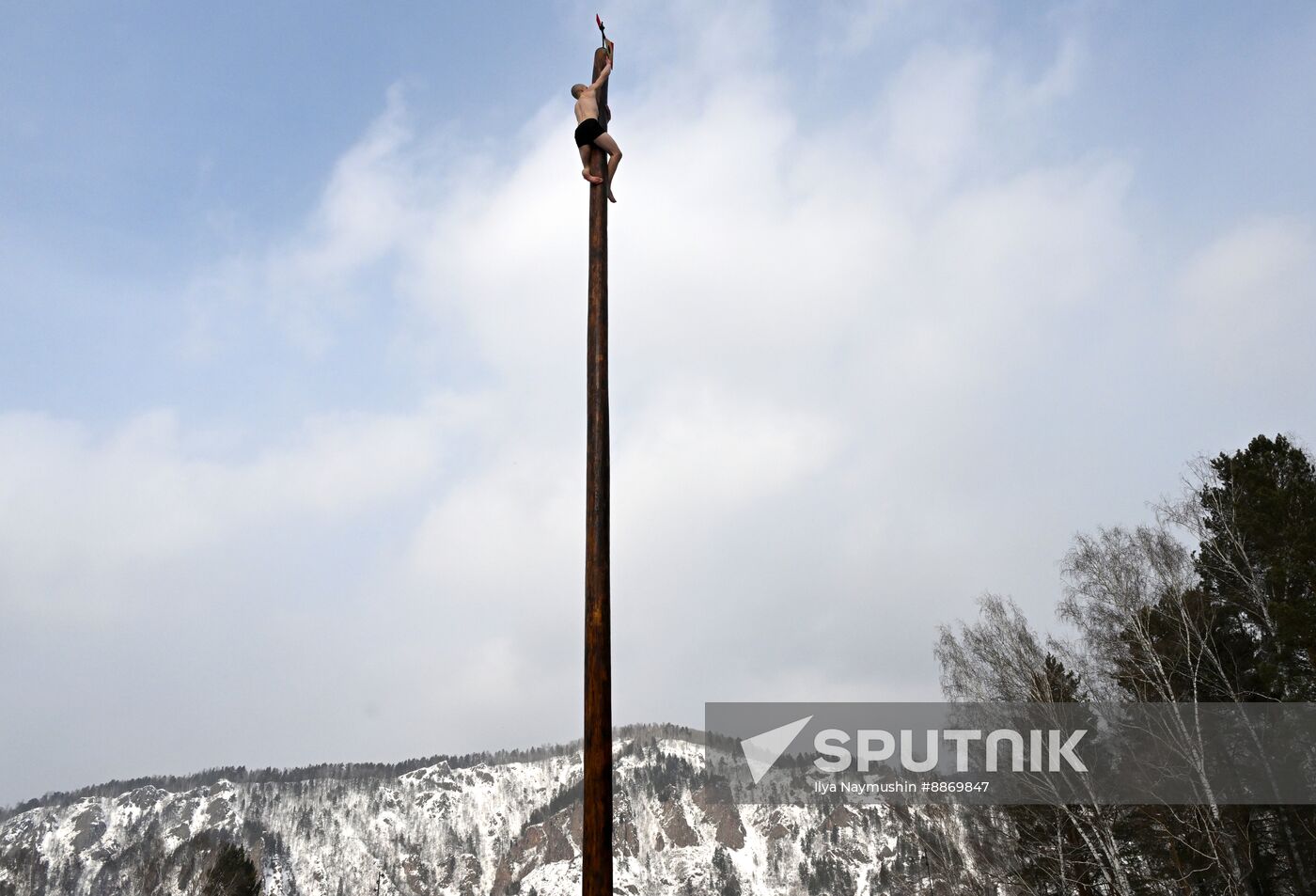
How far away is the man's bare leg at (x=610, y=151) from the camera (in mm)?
5156

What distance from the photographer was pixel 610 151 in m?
5.20

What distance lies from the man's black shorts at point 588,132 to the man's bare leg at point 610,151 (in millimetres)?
30

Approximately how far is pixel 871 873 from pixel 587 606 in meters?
190

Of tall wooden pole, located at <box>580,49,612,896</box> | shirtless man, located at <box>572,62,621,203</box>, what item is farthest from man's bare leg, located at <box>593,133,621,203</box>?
tall wooden pole, located at <box>580,49,612,896</box>

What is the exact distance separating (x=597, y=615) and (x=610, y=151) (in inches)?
114

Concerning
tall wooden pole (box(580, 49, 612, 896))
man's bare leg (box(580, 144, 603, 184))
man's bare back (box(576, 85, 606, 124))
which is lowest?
tall wooden pole (box(580, 49, 612, 896))

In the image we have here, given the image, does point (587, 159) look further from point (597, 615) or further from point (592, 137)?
point (597, 615)

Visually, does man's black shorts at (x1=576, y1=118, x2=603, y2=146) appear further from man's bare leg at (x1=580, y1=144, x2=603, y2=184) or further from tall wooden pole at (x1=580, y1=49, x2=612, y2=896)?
tall wooden pole at (x1=580, y1=49, x2=612, y2=896)

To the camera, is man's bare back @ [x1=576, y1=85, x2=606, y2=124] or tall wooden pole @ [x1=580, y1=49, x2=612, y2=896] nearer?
tall wooden pole @ [x1=580, y1=49, x2=612, y2=896]

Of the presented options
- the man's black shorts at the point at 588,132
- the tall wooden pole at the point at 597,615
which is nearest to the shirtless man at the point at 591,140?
the man's black shorts at the point at 588,132

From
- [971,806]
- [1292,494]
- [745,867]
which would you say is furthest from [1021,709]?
[745,867]

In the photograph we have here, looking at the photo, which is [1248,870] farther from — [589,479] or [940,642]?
[589,479]

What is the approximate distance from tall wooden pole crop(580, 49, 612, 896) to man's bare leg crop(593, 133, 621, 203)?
0.67 metres

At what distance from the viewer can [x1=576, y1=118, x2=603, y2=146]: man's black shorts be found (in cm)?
516
